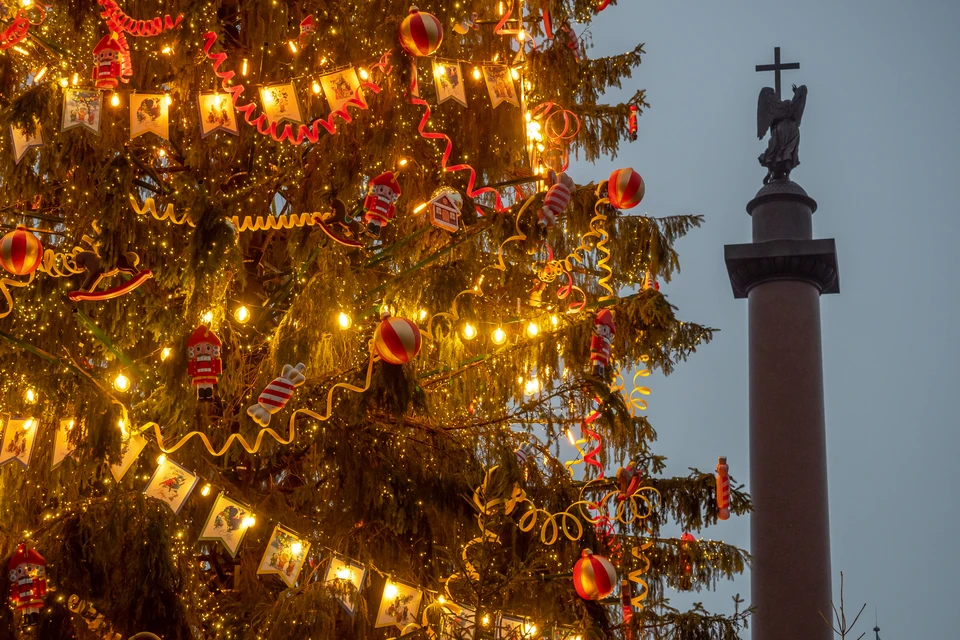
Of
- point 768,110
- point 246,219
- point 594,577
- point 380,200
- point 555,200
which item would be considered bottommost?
point 594,577

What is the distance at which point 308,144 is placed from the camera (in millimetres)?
7633

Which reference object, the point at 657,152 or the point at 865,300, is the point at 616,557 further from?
the point at 657,152

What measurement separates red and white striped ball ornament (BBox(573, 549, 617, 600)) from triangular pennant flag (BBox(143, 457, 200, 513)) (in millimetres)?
2048

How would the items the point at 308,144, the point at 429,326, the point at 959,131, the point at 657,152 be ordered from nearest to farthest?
the point at 429,326 < the point at 308,144 < the point at 959,131 < the point at 657,152

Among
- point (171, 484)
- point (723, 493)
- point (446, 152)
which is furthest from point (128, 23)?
point (723, 493)

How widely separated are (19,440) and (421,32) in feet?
9.62

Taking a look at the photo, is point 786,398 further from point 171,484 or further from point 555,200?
point 171,484

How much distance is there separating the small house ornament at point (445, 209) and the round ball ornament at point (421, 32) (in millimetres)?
782

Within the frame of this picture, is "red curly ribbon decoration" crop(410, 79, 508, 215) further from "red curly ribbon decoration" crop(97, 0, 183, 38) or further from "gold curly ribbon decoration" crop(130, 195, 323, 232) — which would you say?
"red curly ribbon decoration" crop(97, 0, 183, 38)

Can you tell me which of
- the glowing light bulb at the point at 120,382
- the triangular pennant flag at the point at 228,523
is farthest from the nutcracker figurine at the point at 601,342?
the glowing light bulb at the point at 120,382

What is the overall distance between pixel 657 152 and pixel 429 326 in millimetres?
89822

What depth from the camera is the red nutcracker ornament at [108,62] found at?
6.59 metres

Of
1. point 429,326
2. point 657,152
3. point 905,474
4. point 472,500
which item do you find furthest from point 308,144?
point 657,152

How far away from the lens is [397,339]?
6.23 meters
